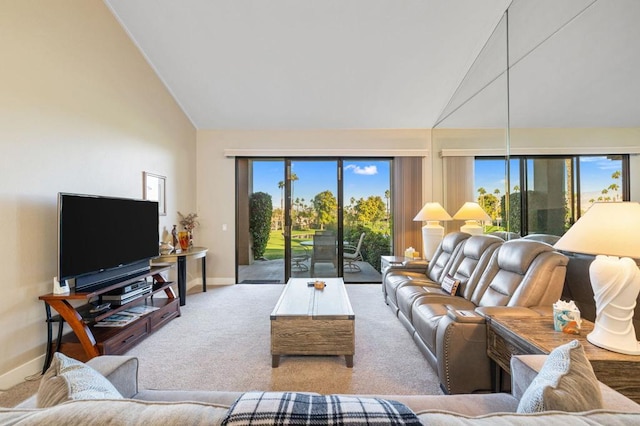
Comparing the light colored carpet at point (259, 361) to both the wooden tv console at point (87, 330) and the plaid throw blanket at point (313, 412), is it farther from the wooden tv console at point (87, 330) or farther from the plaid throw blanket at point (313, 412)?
the plaid throw blanket at point (313, 412)

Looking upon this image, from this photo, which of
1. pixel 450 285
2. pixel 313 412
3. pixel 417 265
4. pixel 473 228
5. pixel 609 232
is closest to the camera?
pixel 313 412

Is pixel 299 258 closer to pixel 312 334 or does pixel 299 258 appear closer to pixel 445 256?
pixel 445 256

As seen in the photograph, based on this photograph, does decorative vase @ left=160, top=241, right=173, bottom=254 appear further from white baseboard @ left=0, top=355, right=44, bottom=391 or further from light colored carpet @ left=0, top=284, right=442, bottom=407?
white baseboard @ left=0, top=355, right=44, bottom=391

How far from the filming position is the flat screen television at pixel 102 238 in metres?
2.35

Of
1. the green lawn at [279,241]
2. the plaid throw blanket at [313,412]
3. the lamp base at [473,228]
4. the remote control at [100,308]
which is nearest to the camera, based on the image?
the plaid throw blanket at [313,412]

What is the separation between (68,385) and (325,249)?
4517 millimetres

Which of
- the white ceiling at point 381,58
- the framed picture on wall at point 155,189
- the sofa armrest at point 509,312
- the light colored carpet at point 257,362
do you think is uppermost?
the white ceiling at point 381,58

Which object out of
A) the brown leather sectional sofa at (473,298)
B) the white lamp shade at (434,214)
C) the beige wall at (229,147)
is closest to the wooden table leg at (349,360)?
the brown leather sectional sofa at (473,298)

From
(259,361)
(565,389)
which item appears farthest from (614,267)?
(259,361)

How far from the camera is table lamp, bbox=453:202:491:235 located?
3.92 meters

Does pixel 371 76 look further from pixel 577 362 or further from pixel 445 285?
pixel 577 362

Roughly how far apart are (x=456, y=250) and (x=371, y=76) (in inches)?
101

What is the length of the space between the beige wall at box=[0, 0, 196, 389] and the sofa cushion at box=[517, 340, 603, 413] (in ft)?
10.5

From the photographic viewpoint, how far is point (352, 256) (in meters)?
5.16
